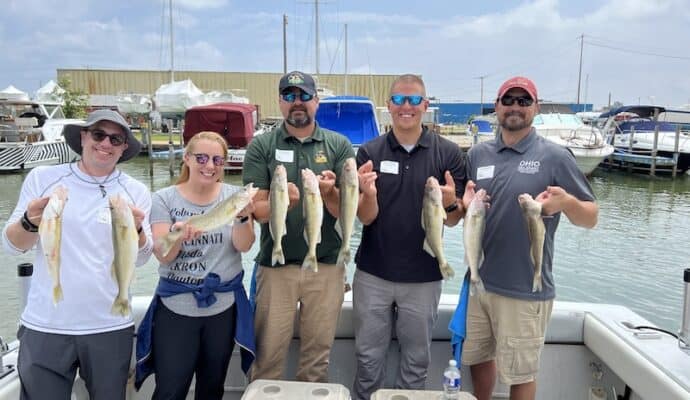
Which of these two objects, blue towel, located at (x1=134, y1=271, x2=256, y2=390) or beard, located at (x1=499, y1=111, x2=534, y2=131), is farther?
beard, located at (x1=499, y1=111, x2=534, y2=131)

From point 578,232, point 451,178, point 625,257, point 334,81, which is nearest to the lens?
point 451,178

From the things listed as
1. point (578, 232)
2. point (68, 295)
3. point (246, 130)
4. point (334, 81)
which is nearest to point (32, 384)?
point (68, 295)

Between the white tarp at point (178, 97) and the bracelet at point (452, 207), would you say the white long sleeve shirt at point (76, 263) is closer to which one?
the bracelet at point (452, 207)

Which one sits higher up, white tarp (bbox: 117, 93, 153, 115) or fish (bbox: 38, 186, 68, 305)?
white tarp (bbox: 117, 93, 153, 115)

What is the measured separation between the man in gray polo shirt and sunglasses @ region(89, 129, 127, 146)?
221 centimetres

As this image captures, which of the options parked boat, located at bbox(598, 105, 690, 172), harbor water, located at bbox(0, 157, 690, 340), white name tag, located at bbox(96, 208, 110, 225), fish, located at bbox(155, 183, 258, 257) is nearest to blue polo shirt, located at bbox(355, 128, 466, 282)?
fish, located at bbox(155, 183, 258, 257)

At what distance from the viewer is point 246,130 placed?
2469 cm

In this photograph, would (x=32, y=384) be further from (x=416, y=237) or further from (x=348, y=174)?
(x=416, y=237)

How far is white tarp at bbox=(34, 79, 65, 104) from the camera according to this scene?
35938 mm

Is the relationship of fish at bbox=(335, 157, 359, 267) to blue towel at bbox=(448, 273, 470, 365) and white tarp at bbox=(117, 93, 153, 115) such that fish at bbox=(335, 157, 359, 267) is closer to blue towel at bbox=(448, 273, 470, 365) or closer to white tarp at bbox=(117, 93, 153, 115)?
blue towel at bbox=(448, 273, 470, 365)

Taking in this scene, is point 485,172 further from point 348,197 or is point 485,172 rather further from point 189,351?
point 189,351

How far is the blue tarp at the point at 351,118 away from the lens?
53.6 ft

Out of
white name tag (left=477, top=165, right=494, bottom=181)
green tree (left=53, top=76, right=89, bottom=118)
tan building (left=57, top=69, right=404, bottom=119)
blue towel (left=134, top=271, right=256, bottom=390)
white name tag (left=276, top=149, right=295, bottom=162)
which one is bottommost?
blue towel (left=134, top=271, right=256, bottom=390)

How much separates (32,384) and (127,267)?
2.71 feet
